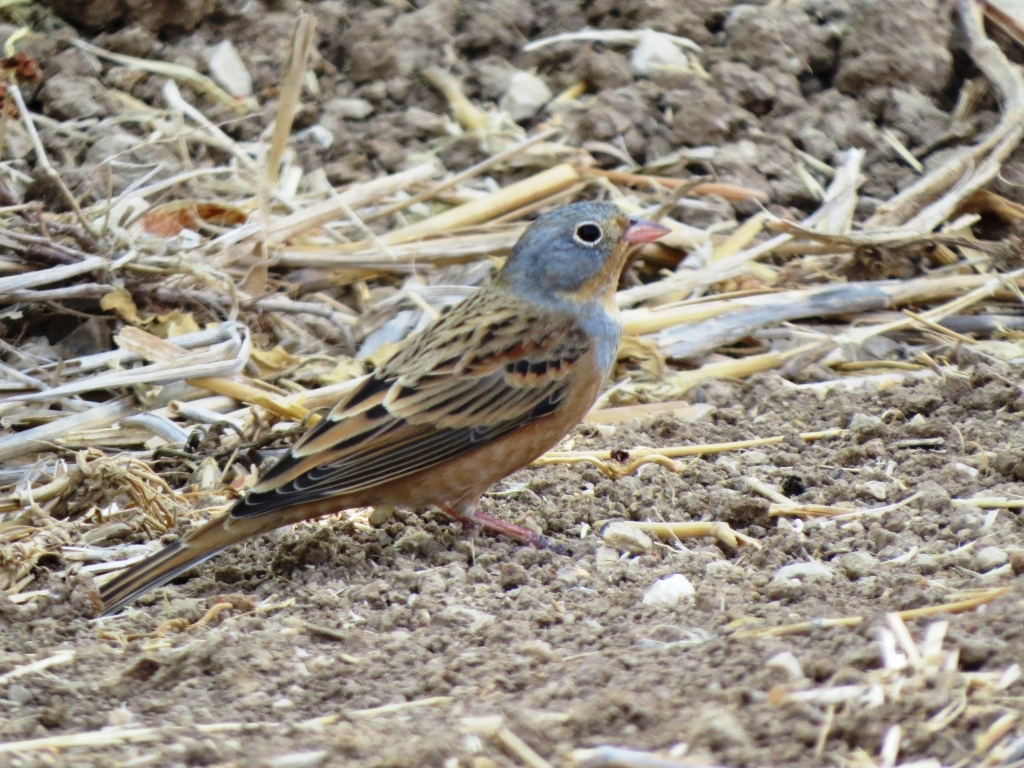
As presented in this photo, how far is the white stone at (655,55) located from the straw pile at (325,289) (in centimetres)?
7

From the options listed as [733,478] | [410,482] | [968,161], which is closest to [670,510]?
[733,478]

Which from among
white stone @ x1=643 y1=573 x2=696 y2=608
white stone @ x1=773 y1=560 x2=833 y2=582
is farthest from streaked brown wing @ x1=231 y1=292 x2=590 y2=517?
white stone @ x1=773 y1=560 x2=833 y2=582

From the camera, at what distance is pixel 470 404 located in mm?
5016

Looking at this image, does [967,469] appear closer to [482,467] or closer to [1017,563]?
[1017,563]

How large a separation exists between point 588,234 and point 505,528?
1286 millimetres

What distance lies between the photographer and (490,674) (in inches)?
140

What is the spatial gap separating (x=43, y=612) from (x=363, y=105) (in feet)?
15.3

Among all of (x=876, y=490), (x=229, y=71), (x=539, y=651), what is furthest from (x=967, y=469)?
(x=229, y=71)

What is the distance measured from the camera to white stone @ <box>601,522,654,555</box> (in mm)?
4664

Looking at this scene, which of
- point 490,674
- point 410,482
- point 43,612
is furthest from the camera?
point 410,482

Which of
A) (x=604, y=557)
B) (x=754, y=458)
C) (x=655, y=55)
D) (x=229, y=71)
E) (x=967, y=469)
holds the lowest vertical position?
(x=754, y=458)

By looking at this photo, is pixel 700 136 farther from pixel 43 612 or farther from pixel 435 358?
pixel 43 612

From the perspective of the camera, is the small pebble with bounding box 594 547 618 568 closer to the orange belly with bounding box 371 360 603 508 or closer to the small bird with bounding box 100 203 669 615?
the small bird with bounding box 100 203 669 615

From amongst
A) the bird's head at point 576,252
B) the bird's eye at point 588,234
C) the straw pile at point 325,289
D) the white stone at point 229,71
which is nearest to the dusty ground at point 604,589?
the white stone at point 229,71
